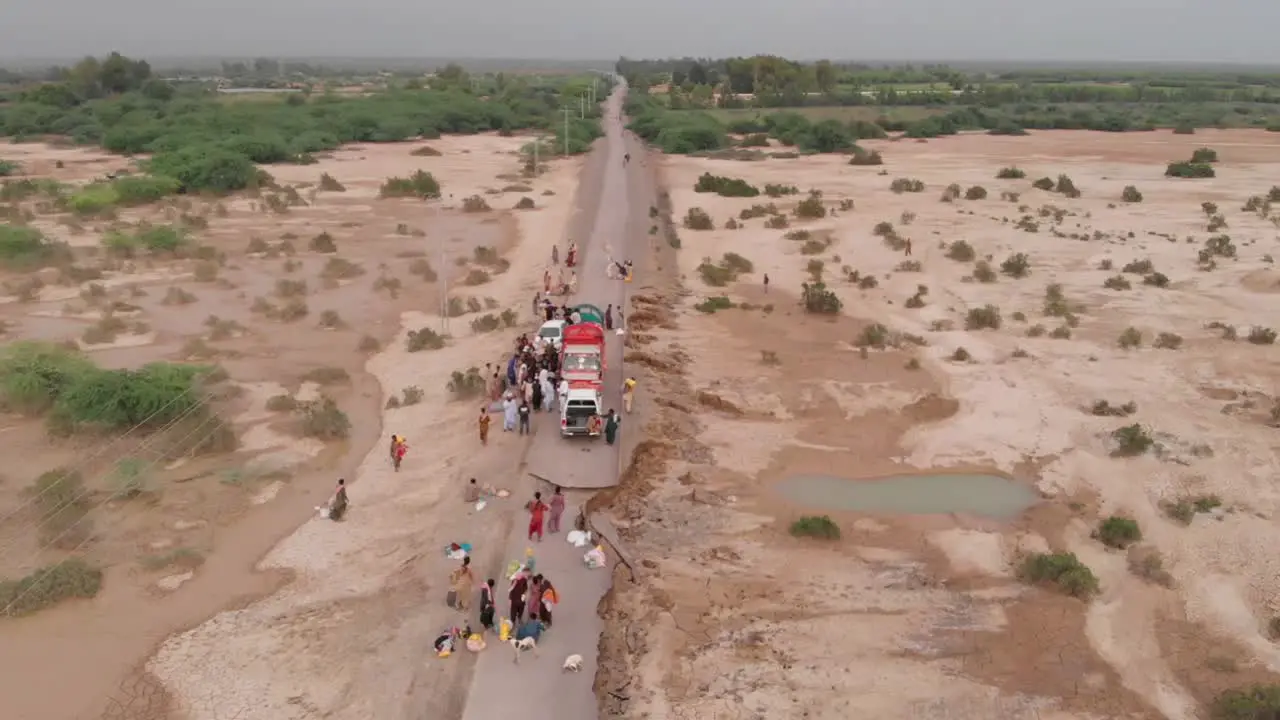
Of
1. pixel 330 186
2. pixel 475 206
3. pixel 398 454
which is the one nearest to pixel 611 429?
pixel 398 454

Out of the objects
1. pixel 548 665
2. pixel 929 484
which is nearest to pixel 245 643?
pixel 548 665

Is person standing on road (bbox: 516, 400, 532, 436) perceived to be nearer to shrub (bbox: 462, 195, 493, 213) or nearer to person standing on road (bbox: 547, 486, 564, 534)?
person standing on road (bbox: 547, 486, 564, 534)

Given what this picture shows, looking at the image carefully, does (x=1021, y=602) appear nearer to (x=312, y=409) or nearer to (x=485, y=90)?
(x=312, y=409)

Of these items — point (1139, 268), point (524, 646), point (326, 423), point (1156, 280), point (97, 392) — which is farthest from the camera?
point (1139, 268)

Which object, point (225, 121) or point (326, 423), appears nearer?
point (326, 423)

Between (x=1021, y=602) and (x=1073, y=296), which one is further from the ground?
(x=1073, y=296)

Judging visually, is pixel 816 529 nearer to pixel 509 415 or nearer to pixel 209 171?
pixel 509 415
